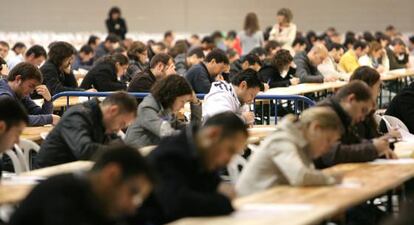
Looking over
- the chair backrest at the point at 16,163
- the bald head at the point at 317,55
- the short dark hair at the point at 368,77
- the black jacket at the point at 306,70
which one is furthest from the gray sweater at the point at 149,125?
the bald head at the point at 317,55

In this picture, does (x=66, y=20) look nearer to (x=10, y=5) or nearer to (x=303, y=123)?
(x=10, y=5)

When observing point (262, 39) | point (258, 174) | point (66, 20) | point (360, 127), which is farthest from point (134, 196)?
point (66, 20)

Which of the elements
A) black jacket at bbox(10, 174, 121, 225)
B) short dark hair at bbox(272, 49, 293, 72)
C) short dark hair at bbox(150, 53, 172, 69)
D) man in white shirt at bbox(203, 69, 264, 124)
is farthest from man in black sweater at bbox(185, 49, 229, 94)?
black jacket at bbox(10, 174, 121, 225)

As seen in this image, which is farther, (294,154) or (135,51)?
(135,51)

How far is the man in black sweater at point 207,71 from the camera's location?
1233 centimetres

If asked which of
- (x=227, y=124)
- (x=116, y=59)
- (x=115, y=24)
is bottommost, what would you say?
(x=115, y=24)

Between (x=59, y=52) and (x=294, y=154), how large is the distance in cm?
638

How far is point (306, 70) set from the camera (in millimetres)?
15289

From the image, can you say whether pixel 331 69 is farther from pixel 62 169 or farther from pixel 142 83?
pixel 62 169

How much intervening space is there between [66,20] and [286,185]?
859 inches

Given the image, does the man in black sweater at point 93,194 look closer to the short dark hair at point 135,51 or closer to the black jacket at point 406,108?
the black jacket at point 406,108

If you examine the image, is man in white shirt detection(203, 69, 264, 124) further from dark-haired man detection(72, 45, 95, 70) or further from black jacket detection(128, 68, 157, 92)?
dark-haired man detection(72, 45, 95, 70)

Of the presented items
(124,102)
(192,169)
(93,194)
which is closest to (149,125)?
(124,102)

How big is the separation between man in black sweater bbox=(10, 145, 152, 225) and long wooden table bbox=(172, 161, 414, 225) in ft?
1.92
